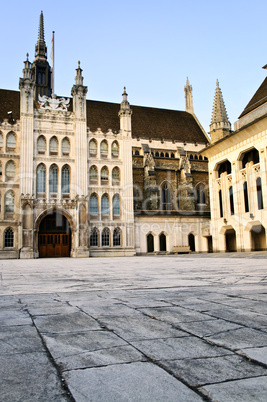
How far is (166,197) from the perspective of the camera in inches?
1681

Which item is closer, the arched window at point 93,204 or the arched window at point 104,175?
the arched window at point 93,204

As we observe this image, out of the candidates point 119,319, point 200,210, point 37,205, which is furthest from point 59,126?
point 119,319

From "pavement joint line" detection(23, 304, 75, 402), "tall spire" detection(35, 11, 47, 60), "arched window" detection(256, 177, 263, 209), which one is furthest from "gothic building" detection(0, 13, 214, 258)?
"pavement joint line" detection(23, 304, 75, 402)

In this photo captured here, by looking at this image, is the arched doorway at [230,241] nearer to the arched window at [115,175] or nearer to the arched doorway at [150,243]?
the arched doorway at [150,243]

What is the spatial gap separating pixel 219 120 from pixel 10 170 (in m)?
25.9

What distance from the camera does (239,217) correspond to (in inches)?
1125

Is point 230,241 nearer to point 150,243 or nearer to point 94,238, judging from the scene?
point 150,243

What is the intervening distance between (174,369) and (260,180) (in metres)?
26.6

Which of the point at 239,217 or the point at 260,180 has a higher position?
the point at 260,180

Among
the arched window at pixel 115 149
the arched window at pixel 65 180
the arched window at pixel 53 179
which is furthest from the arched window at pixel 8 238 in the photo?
the arched window at pixel 115 149

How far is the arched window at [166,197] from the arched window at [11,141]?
17.5 meters

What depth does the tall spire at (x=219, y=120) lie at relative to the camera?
4479cm

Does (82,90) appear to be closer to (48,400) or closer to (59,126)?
(59,126)

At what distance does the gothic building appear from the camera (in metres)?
33.2
